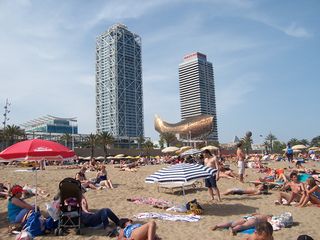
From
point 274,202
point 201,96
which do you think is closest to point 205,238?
point 274,202

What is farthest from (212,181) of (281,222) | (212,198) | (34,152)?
(34,152)

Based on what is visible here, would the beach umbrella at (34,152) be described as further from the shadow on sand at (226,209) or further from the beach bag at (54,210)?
the shadow on sand at (226,209)

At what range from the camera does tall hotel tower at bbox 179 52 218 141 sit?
521ft

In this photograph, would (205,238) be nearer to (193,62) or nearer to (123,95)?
(123,95)

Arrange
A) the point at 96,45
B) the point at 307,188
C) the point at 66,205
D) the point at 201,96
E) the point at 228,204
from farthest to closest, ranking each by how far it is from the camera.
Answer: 1. the point at 201,96
2. the point at 96,45
3. the point at 228,204
4. the point at 307,188
5. the point at 66,205

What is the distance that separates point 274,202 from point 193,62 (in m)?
159

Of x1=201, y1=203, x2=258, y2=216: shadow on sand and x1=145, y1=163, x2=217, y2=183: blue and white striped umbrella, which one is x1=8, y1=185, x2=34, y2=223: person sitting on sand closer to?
x1=145, y1=163, x2=217, y2=183: blue and white striped umbrella

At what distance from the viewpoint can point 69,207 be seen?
20.9 feet

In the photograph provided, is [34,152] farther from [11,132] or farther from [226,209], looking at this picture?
[11,132]

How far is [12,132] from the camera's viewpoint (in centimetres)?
5303

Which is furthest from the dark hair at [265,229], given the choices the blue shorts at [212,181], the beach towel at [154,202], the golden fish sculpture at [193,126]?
the golden fish sculpture at [193,126]

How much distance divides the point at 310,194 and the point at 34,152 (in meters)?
6.71

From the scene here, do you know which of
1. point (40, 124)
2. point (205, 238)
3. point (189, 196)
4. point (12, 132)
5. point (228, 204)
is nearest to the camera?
point (205, 238)

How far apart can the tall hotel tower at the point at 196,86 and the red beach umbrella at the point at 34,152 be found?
150917 millimetres
